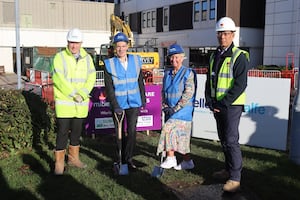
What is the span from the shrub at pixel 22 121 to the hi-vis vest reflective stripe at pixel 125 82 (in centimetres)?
200

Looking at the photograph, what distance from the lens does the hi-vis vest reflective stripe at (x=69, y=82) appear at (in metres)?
5.12

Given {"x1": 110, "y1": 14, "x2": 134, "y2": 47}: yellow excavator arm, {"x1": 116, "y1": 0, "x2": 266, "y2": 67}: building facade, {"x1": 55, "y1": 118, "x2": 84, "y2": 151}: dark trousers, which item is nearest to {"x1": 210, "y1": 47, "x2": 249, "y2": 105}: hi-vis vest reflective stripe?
{"x1": 55, "y1": 118, "x2": 84, "y2": 151}: dark trousers

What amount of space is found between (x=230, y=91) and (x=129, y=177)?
185 cm

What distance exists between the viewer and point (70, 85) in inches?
203

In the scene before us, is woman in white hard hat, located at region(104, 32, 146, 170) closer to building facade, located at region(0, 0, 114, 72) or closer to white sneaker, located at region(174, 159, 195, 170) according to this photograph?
white sneaker, located at region(174, 159, 195, 170)

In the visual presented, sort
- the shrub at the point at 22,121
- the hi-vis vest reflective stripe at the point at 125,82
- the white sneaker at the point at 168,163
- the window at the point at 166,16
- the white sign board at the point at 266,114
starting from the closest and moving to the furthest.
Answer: the white sneaker at the point at 168,163 < the hi-vis vest reflective stripe at the point at 125,82 < the shrub at the point at 22,121 < the white sign board at the point at 266,114 < the window at the point at 166,16

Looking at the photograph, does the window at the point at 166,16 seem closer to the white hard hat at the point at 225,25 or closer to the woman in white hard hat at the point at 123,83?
the woman in white hard hat at the point at 123,83

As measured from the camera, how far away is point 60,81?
5105 mm

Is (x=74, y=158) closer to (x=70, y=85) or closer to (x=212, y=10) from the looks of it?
(x=70, y=85)

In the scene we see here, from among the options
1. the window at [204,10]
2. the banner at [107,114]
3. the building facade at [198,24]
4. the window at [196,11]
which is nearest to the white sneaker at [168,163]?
the banner at [107,114]

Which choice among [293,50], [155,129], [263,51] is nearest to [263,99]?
[155,129]

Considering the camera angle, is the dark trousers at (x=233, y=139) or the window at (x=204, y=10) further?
the window at (x=204, y=10)

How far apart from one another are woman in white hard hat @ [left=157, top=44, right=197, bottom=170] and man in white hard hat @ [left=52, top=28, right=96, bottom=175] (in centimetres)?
118

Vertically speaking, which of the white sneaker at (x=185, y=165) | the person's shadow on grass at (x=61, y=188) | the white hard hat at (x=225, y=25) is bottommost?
the person's shadow on grass at (x=61, y=188)
